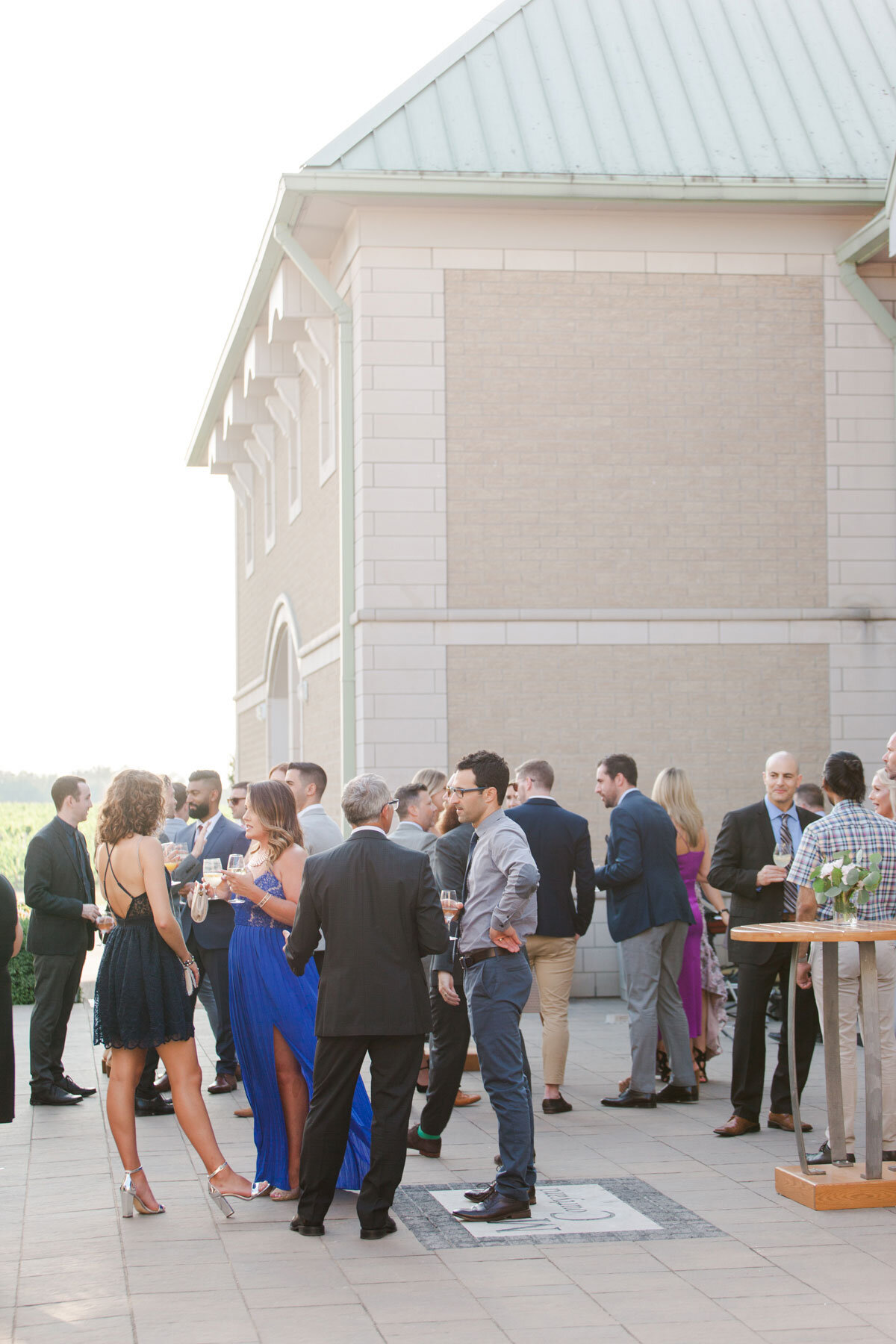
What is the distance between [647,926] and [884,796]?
4.97 ft

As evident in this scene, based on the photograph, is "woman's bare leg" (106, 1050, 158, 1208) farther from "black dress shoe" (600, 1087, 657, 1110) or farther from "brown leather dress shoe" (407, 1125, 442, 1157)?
"black dress shoe" (600, 1087, 657, 1110)

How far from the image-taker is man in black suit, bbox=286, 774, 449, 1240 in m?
5.84

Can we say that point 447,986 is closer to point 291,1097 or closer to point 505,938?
point 505,938

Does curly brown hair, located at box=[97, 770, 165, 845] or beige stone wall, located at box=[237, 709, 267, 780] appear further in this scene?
beige stone wall, located at box=[237, 709, 267, 780]

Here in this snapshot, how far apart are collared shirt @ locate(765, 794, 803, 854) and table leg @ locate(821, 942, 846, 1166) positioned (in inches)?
53.0

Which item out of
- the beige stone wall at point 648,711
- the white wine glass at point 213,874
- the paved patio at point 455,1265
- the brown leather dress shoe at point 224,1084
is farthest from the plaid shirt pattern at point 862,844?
the beige stone wall at point 648,711

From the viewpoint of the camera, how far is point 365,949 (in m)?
5.88

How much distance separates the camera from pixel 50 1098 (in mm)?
8906

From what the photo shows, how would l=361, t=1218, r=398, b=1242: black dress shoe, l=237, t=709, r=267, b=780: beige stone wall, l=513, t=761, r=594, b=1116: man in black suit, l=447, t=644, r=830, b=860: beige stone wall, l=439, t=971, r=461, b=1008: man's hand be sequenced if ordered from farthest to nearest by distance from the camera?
l=237, t=709, r=267, b=780: beige stone wall < l=447, t=644, r=830, b=860: beige stone wall < l=513, t=761, r=594, b=1116: man in black suit < l=439, t=971, r=461, b=1008: man's hand < l=361, t=1218, r=398, b=1242: black dress shoe

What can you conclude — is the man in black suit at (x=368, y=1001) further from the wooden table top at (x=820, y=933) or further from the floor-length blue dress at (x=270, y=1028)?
the wooden table top at (x=820, y=933)

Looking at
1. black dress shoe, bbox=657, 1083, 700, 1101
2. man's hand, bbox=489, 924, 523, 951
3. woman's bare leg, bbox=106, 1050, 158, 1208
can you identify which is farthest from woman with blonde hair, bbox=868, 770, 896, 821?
woman's bare leg, bbox=106, 1050, 158, 1208

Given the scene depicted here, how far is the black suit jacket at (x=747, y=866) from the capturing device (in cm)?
780

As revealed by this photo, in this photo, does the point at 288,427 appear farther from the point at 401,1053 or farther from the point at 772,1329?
the point at 772,1329

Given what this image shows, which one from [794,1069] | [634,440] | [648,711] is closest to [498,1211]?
[794,1069]
